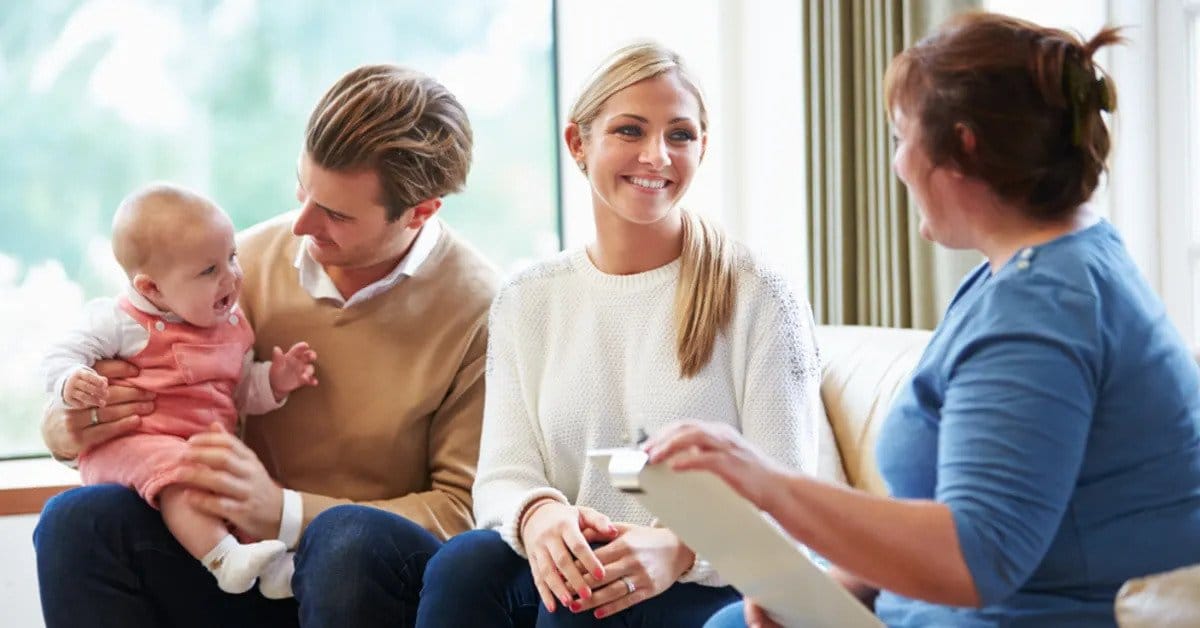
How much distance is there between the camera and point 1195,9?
2.61 m

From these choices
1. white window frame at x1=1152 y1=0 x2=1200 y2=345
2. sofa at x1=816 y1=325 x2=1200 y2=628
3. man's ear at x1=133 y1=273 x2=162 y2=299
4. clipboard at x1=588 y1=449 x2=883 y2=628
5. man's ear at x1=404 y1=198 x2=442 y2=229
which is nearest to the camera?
clipboard at x1=588 y1=449 x2=883 y2=628

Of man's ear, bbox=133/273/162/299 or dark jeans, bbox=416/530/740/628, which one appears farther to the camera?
man's ear, bbox=133/273/162/299

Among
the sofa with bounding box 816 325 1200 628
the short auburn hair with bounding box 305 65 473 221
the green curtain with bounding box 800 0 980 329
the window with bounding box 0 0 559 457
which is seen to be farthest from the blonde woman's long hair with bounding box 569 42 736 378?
the window with bounding box 0 0 559 457

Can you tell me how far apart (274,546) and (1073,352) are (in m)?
1.26

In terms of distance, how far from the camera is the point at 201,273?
2.08m

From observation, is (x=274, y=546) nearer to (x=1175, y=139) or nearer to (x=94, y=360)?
(x=94, y=360)

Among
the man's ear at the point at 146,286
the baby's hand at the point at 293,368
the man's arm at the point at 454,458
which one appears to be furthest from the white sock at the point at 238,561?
the man's ear at the point at 146,286

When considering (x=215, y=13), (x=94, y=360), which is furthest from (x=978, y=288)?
(x=215, y=13)

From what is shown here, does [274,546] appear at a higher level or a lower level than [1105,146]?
lower

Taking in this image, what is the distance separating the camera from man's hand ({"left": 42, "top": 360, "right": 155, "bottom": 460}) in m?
2.07

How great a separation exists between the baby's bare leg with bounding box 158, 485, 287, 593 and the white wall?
1002mm

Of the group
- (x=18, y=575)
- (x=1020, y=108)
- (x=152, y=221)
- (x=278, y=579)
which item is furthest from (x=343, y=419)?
(x=1020, y=108)

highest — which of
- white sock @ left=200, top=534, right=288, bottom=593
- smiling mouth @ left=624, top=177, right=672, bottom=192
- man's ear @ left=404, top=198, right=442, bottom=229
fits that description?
smiling mouth @ left=624, top=177, right=672, bottom=192

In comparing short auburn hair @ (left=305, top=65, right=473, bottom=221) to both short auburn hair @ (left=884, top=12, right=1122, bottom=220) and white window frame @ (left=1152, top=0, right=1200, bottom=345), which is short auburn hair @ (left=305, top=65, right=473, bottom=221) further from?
white window frame @ (left=1152, top=0, right=1200, bottom=345)
